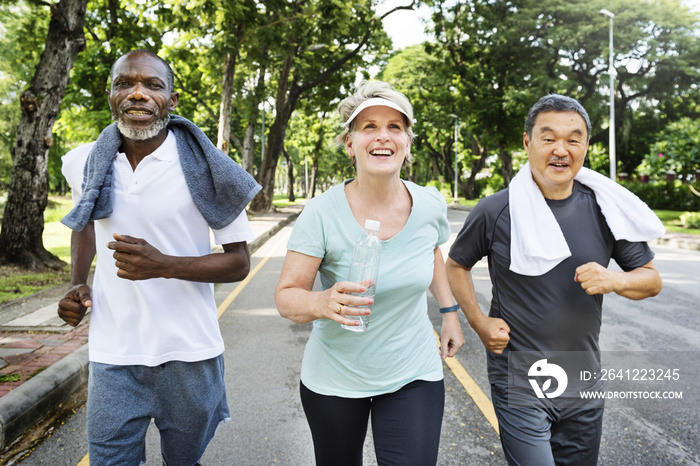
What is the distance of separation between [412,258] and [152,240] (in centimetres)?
106

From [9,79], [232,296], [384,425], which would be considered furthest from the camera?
[9,79]

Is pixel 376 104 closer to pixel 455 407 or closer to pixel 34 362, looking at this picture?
pixel 455 407

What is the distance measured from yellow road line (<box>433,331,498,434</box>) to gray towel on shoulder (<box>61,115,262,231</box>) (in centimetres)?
248

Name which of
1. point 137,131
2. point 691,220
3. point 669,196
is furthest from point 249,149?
point 137,131

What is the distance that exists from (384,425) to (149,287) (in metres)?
1.08

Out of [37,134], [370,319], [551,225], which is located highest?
[37,134]

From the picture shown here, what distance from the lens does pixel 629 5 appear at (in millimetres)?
26547

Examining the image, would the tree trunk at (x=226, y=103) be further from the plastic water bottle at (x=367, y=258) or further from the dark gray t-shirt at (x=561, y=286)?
the plastic water bottle at (x=367, y=258)

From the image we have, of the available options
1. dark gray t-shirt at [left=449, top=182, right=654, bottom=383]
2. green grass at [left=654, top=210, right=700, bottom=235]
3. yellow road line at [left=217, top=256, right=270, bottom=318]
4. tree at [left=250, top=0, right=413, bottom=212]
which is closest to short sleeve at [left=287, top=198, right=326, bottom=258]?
dark gray t-shirt at [left=449, top=182, right=654, bottom=383]

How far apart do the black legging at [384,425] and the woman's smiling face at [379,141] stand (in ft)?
2.90

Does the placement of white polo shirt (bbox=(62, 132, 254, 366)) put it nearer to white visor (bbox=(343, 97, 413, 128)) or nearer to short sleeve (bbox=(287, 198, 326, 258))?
short sleeve (bbox=(287, 198, 326, 258))

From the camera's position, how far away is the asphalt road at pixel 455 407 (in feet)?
11.5

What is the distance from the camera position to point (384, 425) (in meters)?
2.23

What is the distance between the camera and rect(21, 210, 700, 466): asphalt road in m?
3.52
